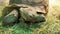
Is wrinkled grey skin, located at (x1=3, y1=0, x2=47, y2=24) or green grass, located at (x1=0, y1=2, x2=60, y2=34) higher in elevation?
wrinkled grey skin, located at (x1=3, y1=0, x2=47, y2=24)

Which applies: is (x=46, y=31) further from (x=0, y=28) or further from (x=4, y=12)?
(x=4, y=12)

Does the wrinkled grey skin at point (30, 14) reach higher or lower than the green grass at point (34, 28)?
higher

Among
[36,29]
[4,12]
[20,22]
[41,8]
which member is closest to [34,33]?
[36,29]

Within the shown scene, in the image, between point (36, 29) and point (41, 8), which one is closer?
point (36, 29)

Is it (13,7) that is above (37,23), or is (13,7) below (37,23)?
above

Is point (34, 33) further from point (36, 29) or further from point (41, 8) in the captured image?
point (41, 8)

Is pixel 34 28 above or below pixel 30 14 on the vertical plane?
below

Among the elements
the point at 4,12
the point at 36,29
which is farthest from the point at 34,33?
the point at 4,12

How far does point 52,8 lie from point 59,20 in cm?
47

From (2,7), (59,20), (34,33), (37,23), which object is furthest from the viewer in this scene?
(2,7)

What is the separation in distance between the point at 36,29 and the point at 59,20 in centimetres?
44

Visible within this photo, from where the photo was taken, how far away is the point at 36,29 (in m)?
2.20

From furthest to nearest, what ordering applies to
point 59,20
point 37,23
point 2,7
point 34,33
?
point 2,7 → point 59,20 → point 37,23 → point 34,33

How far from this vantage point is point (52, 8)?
9.44 ft
